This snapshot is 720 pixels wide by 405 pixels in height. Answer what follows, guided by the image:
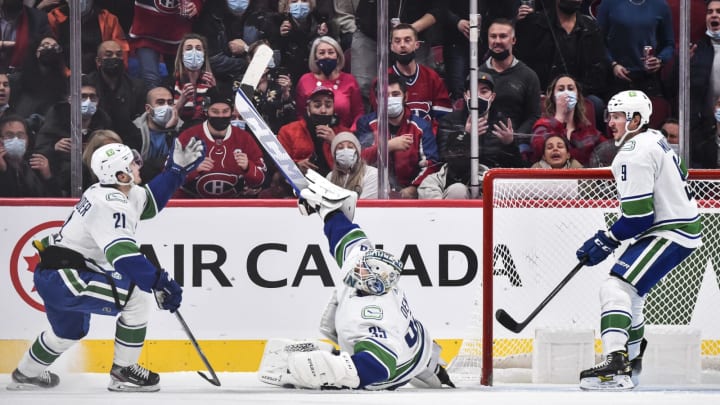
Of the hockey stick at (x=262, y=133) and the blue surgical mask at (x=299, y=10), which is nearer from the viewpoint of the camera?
the hockey stick at (x=262, y=133)

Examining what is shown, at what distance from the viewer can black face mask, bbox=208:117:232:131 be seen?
6250 mm

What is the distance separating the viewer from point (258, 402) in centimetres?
413

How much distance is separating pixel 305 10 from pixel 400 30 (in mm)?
477

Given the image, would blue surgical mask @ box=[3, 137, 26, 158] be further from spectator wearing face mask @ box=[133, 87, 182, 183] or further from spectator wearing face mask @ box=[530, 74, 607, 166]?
spectator wearing face mask @ box=[530, 74, 607, 166]

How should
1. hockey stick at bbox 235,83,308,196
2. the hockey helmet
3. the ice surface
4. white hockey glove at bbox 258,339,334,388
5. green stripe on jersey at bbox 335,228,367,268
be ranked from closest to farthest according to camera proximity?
the ice surface
white hockey glove at bbox 258,339,334,388
green stripe on jersey at bbox 335,228,367,268
the hockey helmet
hockey stick at bbox 235,83,308,196

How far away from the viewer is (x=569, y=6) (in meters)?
6.36

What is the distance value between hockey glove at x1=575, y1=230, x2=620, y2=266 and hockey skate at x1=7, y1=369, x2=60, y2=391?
224cm

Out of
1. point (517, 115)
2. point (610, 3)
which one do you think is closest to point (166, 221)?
point (517, 115)

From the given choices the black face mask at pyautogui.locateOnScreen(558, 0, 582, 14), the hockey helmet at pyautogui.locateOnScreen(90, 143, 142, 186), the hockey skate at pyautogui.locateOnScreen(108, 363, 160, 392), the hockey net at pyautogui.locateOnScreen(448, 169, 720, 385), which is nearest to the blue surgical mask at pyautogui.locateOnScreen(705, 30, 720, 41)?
the black face mask at pyautogui.locateOnScreen(558, 0, 582, 14)

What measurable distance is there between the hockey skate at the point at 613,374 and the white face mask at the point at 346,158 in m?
1.81

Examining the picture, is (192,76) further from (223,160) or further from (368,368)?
(368,368)

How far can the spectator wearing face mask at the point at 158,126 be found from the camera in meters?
6.21

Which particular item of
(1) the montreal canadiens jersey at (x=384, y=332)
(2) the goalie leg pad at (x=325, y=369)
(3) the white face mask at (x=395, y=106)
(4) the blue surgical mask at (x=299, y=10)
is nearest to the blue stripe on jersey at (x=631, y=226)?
(1) the montreal canadiens jersey at (x=384, y=332)

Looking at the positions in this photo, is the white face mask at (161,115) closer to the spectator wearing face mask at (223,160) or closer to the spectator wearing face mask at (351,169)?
the spectator wearing face mask at (223,160)
